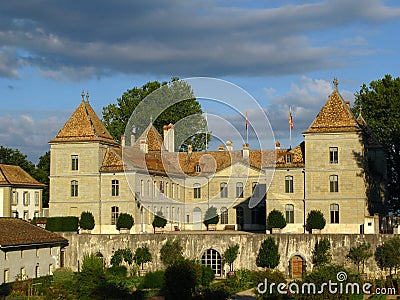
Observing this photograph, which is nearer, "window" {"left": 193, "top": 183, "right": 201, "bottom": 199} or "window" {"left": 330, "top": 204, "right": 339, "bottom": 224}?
"window" {"left": 330, "top": 204, "right": 339, "bottom": 224}

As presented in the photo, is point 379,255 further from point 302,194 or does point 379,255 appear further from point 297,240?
point 302,194

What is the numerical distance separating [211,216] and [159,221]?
21.9ft

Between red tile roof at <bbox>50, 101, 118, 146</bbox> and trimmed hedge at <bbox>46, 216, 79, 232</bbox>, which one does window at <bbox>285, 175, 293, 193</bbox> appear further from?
trimmed hedge at <bbox>46, 216, 79, 232</bbox>

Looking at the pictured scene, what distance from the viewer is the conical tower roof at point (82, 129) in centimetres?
6116

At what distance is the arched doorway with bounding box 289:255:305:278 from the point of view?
49.3 m

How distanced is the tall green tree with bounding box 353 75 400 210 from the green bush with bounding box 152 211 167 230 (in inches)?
709

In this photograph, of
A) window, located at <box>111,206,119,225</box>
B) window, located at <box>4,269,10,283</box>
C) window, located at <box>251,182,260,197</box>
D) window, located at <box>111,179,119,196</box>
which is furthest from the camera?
window, located at <box>251,182,260,197</box>

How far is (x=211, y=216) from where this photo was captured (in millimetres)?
67375

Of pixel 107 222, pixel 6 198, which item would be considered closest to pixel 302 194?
pixel 107 222

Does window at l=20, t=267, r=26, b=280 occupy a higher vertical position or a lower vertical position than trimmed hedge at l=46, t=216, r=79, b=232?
lower

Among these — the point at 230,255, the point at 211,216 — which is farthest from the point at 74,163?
the point at 230,255

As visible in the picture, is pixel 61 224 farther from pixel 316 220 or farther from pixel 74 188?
pixel 316 220

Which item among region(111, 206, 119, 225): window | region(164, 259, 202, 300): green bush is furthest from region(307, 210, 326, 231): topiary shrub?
region(164, 259, 202, 300): green bush

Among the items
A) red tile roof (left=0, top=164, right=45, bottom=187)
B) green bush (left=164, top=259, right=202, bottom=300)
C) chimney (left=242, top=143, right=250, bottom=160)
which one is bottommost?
green bush (left=164, top=259, right=202, bottom=300)
